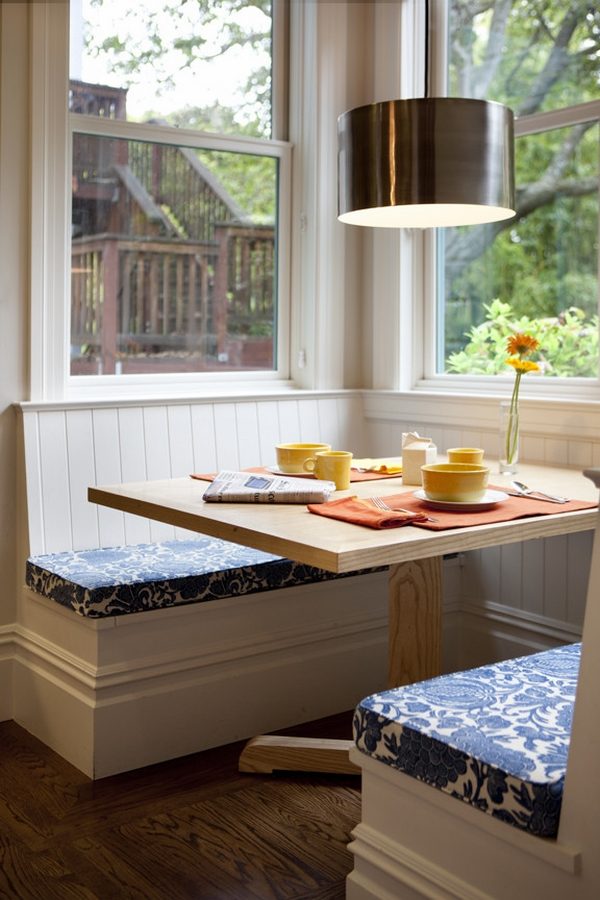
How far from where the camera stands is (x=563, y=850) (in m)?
1.38

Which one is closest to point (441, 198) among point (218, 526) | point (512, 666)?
point (218, 526)

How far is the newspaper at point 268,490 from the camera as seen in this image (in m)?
2.19

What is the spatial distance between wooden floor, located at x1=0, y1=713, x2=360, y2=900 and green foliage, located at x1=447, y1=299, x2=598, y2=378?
55.4 inches

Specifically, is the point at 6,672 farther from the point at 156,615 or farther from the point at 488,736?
the point at 488,736

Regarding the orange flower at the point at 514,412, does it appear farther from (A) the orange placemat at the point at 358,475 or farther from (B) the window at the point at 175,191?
(B) the window at the point at 175,191

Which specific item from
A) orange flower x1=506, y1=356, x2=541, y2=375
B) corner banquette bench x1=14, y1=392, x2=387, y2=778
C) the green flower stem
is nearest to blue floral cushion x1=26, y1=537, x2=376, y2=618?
corner banquette bench x1=14, y1=392, x2=387, y2=778

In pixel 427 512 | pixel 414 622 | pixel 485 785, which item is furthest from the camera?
pixel 414 622

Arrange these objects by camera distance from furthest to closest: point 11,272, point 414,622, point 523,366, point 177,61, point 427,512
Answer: point 177,61
point 11,272
point 523,366
point 414,622
point 427,512

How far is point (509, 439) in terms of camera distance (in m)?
2.70

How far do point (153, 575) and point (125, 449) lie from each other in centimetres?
57

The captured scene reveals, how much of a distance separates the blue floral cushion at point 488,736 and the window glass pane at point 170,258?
1815 millimetres

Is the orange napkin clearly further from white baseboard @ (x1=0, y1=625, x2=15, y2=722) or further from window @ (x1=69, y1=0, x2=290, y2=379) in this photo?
window @ (x1=69, y1=0, x2=290, y2=379)

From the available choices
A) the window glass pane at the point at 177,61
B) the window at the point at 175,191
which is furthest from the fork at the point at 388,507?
the window glass pane at the point at 177,61

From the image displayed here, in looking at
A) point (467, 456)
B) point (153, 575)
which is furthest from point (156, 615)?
point (467, 456)
